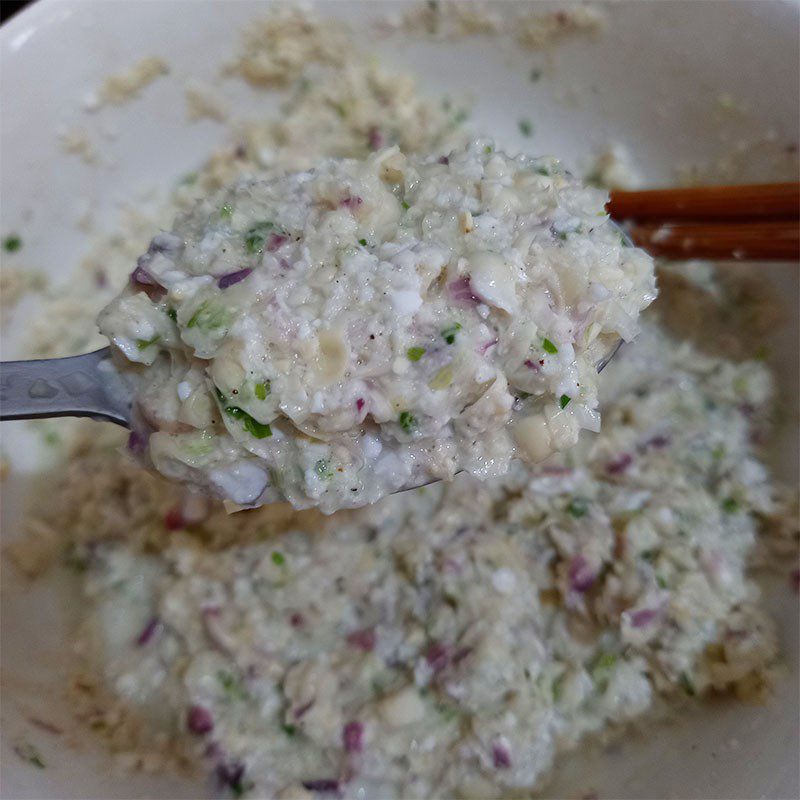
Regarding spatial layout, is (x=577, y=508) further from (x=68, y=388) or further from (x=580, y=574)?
(x=68, y=388)

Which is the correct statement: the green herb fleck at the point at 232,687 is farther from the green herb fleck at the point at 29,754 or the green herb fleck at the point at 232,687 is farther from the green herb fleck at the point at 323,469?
the green herb fleck at the point at 323,469

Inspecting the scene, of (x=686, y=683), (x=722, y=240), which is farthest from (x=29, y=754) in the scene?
(x=722, y=240)

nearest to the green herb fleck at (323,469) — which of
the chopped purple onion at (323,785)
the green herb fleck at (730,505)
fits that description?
the chopped purple onion at (323,785)

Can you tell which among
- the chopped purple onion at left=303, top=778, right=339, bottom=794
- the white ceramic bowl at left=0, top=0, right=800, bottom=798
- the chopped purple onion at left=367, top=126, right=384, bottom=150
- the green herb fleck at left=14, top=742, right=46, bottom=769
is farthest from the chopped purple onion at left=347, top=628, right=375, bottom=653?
the chopped purple onion at left=367, top=126, right=384, bottom=150

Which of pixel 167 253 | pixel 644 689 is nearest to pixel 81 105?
pixel 167 253

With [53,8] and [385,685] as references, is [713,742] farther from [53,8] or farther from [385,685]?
[53,8]

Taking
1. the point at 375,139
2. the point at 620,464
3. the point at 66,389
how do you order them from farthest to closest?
the point at 375,139 < the point at 620,464 < the point at 66,389

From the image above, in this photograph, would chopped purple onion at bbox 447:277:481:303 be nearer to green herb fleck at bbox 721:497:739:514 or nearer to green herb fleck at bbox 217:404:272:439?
green herb fleck at bbox 217:404:272:439
